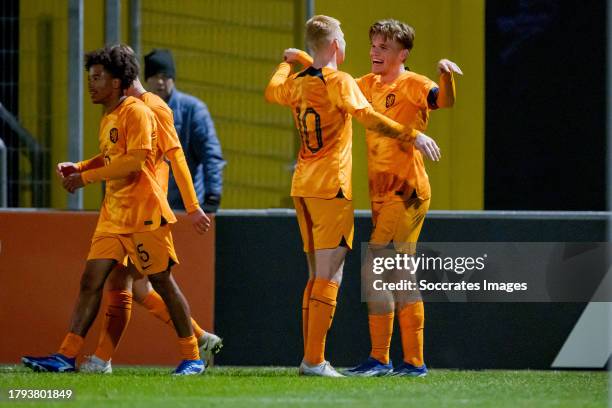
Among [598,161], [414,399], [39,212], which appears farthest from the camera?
[598,161]

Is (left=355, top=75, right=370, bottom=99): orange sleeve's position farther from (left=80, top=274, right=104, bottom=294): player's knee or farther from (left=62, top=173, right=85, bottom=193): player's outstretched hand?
(left=80, top=274, right=104, bottom=294): player's knee

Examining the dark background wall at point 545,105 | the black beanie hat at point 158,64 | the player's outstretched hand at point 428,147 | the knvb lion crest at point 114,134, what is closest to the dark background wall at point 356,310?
the dark background wall at point 545,105

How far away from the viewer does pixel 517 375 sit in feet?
29.0

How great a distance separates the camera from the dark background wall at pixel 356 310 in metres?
9.52

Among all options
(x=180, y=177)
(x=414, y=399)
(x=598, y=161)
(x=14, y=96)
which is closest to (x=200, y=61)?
(x=14, y=96)

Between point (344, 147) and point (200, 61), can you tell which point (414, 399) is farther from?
point (200, 61)

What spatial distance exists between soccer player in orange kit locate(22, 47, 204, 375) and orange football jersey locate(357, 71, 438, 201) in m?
1.20

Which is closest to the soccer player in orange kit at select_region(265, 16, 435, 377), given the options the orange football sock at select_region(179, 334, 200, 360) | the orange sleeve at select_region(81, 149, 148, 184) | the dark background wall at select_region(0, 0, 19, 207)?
the orange football sock at select_region(179, 334, 200, 360)

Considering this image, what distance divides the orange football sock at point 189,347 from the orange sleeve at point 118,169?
3.23 feet

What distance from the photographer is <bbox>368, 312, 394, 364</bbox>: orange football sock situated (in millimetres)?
8273

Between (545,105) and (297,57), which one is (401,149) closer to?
(297,57)

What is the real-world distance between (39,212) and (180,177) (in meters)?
1.71

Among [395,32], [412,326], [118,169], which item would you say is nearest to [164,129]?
[118,169]

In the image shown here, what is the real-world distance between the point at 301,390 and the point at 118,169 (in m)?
1.57
